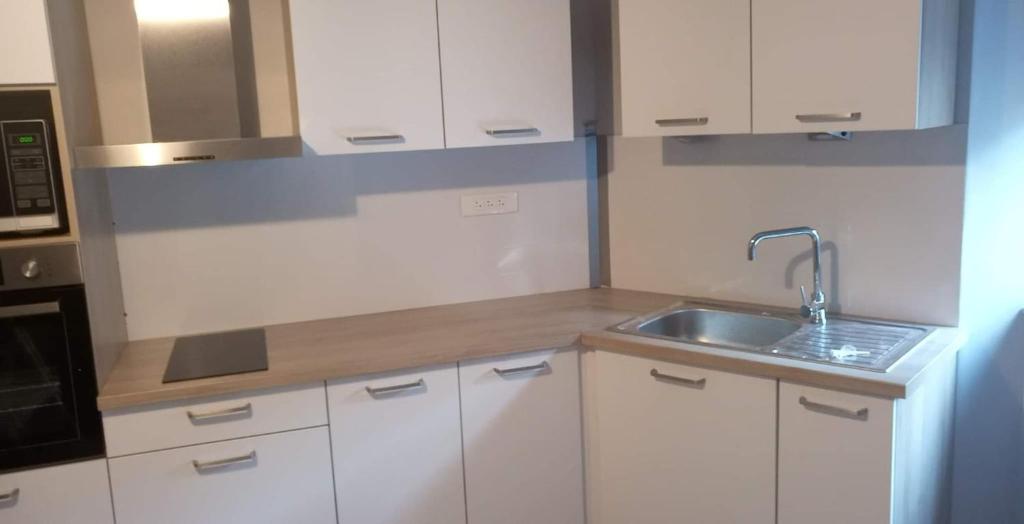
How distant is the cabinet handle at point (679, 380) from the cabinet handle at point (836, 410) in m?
0.27

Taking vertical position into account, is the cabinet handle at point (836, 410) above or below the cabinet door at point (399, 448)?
above

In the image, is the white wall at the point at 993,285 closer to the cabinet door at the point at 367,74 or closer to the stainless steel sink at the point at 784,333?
the stainless steel sink at the point at 784,333

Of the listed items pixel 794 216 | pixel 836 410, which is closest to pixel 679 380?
pixel 836 410

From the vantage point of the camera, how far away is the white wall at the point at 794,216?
223 cm

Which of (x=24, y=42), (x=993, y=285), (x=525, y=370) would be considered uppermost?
(x=24, y=42)

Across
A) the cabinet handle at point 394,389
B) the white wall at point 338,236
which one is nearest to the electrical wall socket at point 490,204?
the white wall at point 338,236

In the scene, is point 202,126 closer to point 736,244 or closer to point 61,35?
point 61,35

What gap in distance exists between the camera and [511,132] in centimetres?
256

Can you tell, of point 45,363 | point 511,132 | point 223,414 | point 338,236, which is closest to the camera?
point 45,363

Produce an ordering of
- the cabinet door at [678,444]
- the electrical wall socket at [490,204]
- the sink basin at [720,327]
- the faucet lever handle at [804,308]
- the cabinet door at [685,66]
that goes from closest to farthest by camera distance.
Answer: the cabinet door at [678,444], the cabinet door at [685,66], the faucet lever handle at [804,308], the sink basin at [720,327], the electrical wall socket at [490,204]

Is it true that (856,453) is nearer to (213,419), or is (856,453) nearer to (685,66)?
(685,66)

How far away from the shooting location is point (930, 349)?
2051 millimetres

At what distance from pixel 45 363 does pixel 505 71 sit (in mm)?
1515

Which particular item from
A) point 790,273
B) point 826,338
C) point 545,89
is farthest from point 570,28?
point 826,338
